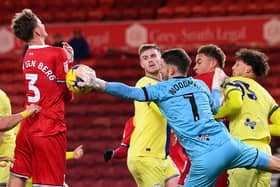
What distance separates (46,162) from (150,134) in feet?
4.14

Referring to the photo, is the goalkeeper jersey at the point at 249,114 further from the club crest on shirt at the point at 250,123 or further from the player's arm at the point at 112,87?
the player's arm at the point at 112,87

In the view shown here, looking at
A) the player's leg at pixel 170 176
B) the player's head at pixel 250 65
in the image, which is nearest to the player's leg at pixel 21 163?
the player's leg at pixel 170 176

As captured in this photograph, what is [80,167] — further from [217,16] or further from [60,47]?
[60,47]

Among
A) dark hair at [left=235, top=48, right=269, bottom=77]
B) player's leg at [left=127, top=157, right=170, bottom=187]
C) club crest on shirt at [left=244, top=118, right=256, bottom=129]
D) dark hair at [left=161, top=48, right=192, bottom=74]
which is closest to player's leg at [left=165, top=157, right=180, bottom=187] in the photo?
player's leg at [left=127, top=157, right=170, bottom=187]

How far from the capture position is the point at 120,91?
716 centimetres

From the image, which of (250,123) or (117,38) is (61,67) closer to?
(250,123)

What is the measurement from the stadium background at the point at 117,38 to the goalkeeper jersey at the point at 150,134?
260 inches

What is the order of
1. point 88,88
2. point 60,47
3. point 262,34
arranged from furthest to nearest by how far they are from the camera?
point 262,34, point 60,47, point 88,88

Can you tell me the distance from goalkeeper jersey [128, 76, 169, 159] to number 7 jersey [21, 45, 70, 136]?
1109 mm

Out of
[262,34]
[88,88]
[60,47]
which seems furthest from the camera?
[262,34]

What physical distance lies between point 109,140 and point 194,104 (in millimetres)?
8599

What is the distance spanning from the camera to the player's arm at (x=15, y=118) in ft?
24.6

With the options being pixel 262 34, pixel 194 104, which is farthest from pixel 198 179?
pixel 262 34

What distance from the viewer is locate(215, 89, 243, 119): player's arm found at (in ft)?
26.5
